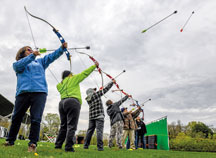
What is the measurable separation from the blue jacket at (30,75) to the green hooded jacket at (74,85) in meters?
0.49

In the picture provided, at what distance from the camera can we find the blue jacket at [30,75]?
9.09 feet

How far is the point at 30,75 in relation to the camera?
288cm

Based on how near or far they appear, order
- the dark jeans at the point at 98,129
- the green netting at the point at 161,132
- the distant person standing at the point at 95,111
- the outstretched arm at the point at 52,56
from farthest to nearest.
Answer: the green netting at the point at 161,132, the distant person standing at the point at 95,111, the dark jeans at the point at 98,129, the outstretched arm at the point at 52,56

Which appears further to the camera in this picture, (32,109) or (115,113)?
(115,113)

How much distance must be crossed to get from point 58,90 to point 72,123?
920 mm

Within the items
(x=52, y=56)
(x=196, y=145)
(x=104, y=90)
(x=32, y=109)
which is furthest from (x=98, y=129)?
(x=196, y=145)

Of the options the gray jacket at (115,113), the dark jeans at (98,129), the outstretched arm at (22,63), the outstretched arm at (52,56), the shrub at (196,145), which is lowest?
the shrub at (196,145)

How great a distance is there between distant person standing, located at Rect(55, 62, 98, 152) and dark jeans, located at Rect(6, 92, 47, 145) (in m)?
0.48

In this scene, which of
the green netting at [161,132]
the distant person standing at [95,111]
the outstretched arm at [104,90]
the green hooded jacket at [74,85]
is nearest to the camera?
the green hooded jacket at [74,85]

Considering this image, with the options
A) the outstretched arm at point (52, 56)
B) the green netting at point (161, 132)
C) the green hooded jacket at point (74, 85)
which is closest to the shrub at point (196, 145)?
the green netting at point (161, 132)

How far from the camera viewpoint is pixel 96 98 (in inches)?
187

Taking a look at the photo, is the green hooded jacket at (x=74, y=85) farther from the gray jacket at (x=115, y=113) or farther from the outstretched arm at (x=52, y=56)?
the gray jacket at (x=115, y=113)

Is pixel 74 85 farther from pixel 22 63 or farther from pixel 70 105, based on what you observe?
pixel 22 63

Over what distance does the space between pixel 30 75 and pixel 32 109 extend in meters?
0.55
